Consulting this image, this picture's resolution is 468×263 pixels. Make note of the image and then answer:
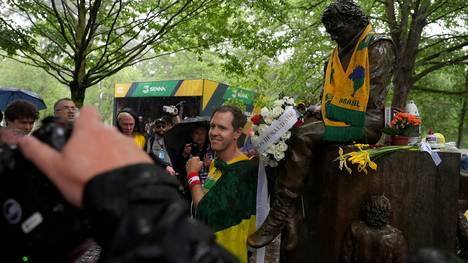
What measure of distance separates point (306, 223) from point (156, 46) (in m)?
4.54

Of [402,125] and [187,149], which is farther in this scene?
[187,149]

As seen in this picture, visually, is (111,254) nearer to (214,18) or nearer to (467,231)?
(467,231)

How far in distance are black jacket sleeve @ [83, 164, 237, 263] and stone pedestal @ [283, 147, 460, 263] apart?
3.15m

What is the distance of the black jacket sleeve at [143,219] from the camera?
68 centimetres

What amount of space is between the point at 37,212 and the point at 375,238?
3101mm

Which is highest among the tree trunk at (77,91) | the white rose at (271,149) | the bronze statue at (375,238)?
the tree trunk at (77,91)

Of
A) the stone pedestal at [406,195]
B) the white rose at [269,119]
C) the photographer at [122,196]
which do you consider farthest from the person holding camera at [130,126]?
the photographer at [122,196]

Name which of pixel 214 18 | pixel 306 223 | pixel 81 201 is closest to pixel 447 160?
pixel 306 223

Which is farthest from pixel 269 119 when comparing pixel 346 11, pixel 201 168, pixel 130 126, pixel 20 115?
pixel 20 115

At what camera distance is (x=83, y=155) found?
0.75 m

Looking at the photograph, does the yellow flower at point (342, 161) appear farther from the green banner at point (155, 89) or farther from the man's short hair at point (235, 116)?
the green banner at point (155, 89)

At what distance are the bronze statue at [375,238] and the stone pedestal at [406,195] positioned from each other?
0.15 m

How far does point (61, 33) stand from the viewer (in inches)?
259

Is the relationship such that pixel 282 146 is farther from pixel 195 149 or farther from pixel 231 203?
pixel 195 149
